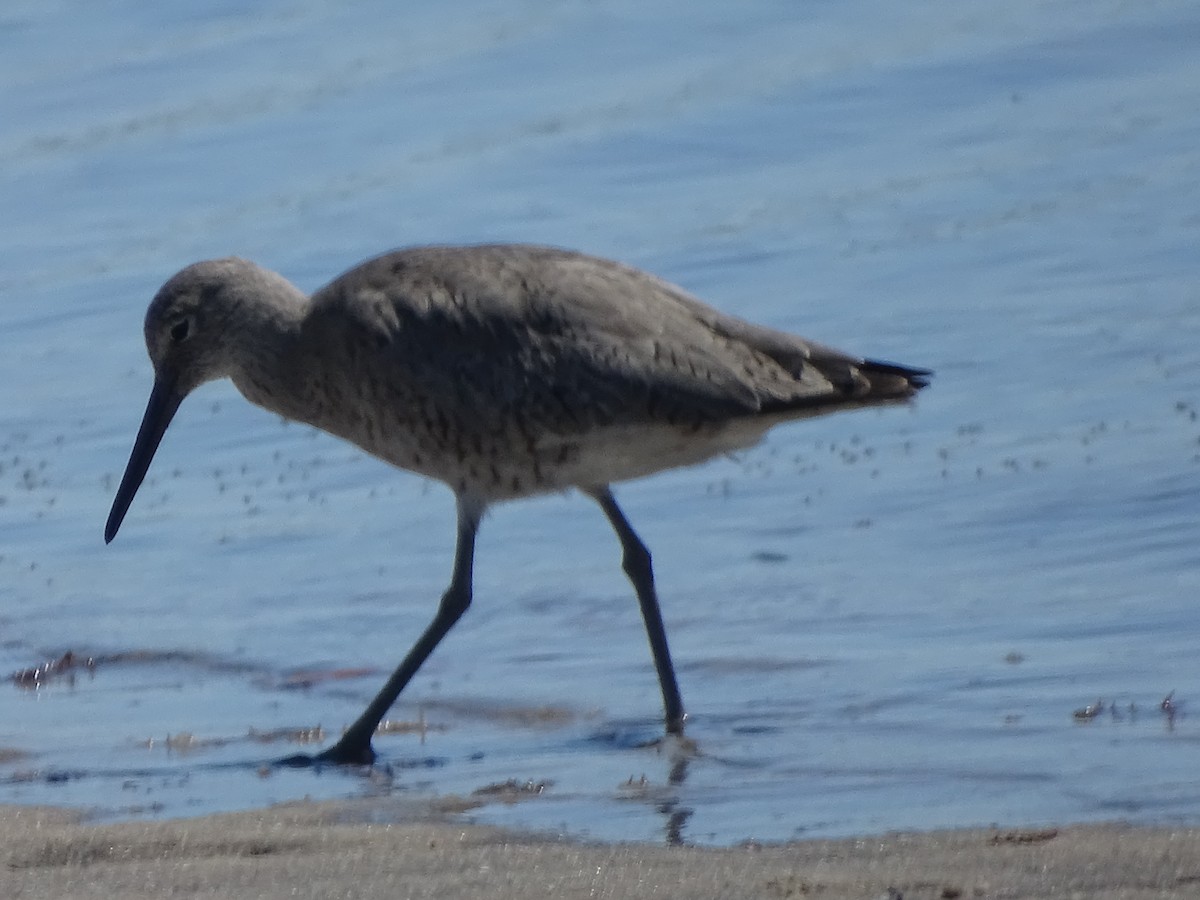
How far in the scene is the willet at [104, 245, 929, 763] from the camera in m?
6.32

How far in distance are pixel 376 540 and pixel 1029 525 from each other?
7.51ft

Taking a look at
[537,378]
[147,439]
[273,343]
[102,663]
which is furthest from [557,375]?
[102,663]

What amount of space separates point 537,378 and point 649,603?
782mm

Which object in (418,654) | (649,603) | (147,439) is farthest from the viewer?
(147,439)

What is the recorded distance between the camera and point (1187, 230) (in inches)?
432

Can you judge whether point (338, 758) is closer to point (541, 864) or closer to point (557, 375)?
point (557, 375)

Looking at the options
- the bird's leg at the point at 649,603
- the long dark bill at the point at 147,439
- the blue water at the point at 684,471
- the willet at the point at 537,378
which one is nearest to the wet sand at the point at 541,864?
the blue water at the point at 684,471

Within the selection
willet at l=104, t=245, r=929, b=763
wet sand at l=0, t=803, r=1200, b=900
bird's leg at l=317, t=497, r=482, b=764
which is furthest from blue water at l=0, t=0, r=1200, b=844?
willet at l=104, t=245, r=929, b=763

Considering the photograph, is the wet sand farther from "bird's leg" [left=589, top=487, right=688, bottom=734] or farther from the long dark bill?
the long dark bill

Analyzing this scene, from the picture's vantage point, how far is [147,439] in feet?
23.7

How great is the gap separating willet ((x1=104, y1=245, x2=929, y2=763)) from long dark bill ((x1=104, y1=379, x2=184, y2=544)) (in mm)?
583

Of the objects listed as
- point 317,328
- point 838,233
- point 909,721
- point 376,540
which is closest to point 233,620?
point 376,540

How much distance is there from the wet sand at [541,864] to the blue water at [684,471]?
0.45 meters

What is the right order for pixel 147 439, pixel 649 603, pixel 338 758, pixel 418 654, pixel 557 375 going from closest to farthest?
pixel 338 758, pixel 557 375, pixel 418 654, pixel 649 603, pixel 147 439
